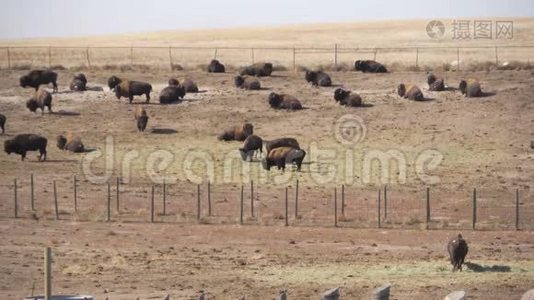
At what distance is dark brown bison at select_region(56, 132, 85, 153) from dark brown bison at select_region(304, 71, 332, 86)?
58.3ft

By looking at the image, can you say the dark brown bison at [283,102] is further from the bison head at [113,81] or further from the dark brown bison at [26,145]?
the dark brown bison at [26,145]

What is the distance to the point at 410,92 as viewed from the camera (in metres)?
63.0

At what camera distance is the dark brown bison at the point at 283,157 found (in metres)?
47.0

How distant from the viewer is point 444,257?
32.1 meters

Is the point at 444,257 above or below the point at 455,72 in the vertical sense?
below

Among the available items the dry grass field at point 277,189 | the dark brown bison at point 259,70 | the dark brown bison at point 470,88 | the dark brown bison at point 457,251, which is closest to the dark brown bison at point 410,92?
the dry grass field at point 277,189

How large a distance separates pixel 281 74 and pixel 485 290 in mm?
45332

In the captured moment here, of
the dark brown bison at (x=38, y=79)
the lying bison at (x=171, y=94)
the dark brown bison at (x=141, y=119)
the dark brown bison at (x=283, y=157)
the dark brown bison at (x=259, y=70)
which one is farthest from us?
the dark brown bison at (x=259, y=70)

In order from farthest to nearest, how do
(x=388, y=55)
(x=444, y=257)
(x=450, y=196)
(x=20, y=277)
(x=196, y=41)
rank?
(x=196, y=41) → (x=388, y=55) → (x=450, y=196) → (x=444, y=257) → (x=20, y=277)

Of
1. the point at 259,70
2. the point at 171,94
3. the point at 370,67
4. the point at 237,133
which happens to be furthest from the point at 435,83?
the point at 237,133

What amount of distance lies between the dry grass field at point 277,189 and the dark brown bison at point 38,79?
0.90m

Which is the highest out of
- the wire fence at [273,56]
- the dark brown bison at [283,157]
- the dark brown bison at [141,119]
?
the wire fence at [273,56]

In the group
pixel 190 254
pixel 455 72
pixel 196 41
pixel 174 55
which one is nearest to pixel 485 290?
pixel 190 254

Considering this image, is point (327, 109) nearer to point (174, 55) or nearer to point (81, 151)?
point (81, 151)
